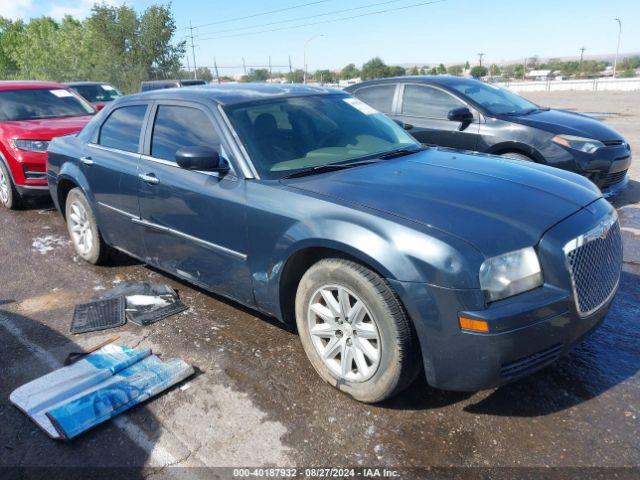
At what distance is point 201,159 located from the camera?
10.9 ft

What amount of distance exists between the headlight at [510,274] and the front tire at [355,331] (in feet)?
1.44

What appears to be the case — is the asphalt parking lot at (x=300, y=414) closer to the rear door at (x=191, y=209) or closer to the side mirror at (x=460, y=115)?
the rear door at (x=191, y=209)

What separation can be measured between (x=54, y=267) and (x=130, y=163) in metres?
1.74

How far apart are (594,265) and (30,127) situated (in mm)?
7314

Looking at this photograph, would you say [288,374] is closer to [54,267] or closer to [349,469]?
[349,469]

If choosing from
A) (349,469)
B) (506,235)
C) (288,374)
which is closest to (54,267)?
(288,374)

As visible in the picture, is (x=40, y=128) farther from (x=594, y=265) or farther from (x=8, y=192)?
(x=594, y=265)

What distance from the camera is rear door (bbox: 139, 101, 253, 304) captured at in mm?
3418

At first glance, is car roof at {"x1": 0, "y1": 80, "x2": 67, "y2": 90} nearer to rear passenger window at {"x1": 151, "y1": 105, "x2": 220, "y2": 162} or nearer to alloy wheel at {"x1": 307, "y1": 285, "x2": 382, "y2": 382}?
rear passenger window at {"x1": 151, "y1": 105, "x2": 220, "y2": 162}

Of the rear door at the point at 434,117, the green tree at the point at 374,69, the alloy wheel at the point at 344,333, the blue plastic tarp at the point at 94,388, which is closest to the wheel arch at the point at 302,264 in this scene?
the alloy wheel at the point at 344,333

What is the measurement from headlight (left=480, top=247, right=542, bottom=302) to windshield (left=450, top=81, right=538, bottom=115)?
464 cm

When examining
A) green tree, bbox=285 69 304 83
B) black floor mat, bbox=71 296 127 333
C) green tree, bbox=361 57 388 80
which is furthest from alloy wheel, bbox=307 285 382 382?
green tree, bbox=361 57 388 80

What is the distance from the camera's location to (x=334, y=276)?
111 inches

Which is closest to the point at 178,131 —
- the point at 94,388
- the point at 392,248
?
the point at 94,388
